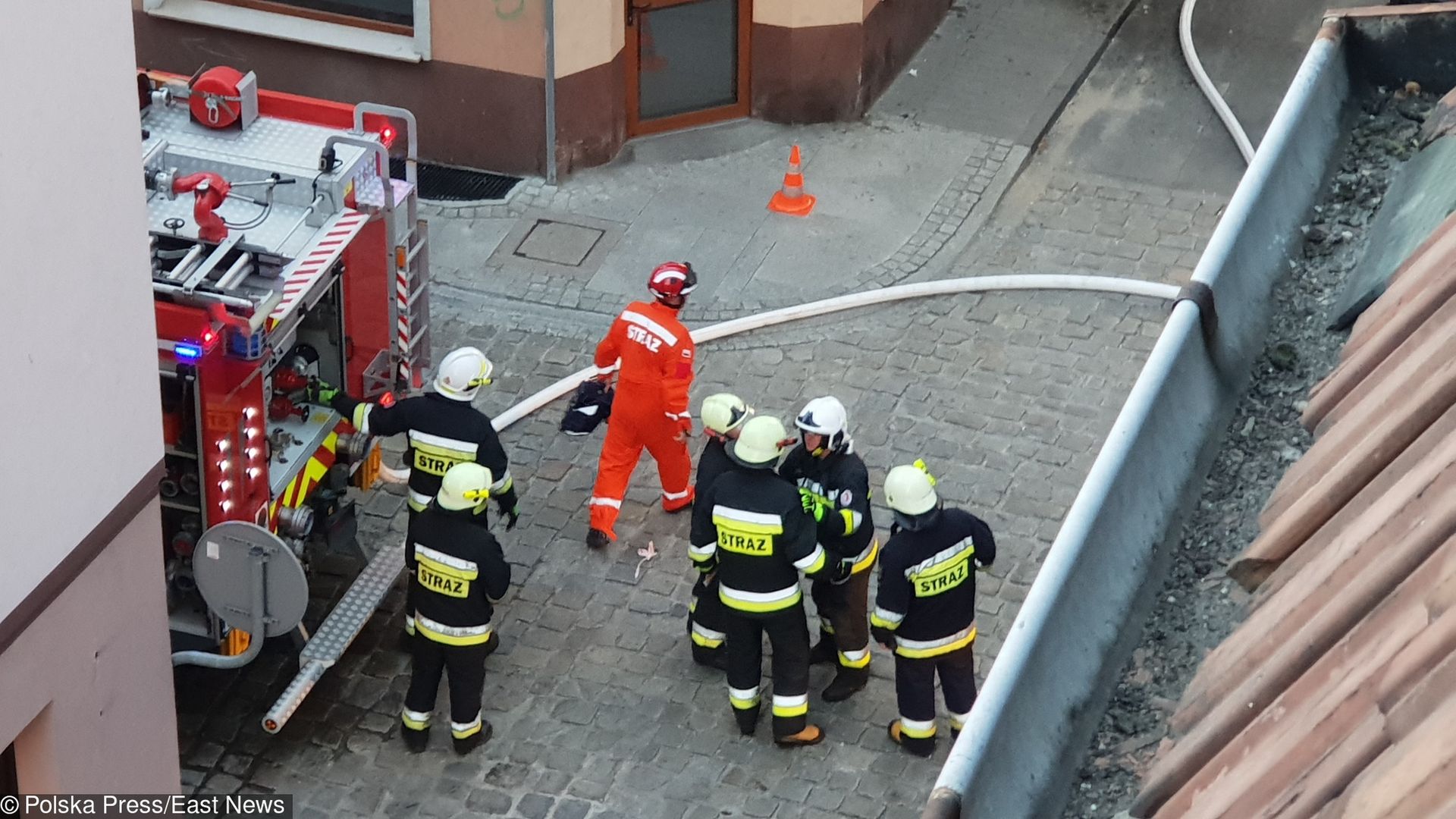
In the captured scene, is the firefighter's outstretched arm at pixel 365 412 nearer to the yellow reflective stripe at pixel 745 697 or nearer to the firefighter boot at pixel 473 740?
the firefighter boot at pixel 473 740

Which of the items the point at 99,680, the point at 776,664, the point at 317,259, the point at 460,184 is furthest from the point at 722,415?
the point at 460,184

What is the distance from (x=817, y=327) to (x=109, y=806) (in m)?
5.69

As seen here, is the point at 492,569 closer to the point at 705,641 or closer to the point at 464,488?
the point at 464,488

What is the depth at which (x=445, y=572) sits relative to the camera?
750 centimetres

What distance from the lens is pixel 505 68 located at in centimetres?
1219

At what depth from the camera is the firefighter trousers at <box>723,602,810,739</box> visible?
7.77 meters

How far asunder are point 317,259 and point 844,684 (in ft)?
9.67

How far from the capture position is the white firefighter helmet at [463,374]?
7.91m

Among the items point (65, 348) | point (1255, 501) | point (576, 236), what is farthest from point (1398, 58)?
point (576, 236)

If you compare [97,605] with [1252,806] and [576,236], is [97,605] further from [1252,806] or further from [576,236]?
[576,236]

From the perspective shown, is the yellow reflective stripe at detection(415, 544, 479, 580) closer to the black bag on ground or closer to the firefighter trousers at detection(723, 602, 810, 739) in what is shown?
the firefighter trousers at detection(723, 602, 810, 739)

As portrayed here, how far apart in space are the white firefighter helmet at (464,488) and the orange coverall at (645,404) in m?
1.64

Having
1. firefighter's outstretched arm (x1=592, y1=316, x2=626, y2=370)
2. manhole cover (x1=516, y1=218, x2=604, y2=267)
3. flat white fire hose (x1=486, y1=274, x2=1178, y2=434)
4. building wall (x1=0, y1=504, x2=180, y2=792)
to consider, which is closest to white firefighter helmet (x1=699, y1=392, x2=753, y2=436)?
firefighter's outstretched arm (x1=592, y1=316, x2=626, y2=370)

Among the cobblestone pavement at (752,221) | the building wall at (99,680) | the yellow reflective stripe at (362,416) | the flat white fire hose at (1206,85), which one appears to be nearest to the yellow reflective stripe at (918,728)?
the yellow reflective stripe at (362,416)
